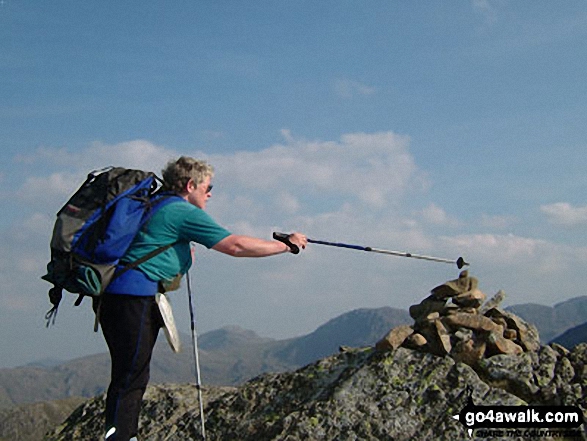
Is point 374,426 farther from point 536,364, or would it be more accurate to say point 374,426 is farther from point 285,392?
point 536,364

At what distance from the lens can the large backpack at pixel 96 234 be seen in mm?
6934

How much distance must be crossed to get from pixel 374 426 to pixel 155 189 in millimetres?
4693

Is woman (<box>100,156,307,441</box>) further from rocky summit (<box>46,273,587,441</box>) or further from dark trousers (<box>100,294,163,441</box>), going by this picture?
rocky summit (<box>46,273,587,441</box>)

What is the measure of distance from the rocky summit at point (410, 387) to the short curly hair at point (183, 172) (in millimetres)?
4151

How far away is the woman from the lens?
7207 mm

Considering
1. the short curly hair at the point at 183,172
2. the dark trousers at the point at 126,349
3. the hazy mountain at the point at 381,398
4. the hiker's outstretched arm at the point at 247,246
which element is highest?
the short curly hair at the point at 183,172

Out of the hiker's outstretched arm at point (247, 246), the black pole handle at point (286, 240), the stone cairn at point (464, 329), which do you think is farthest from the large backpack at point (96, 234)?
the stone cairn at point (464, 329)

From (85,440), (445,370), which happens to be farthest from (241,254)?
(85,440)

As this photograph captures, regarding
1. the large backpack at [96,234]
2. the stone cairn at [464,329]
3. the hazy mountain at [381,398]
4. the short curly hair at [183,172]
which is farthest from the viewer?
the stone cairn at [464,329]

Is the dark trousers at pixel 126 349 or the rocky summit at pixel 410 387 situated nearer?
the dark trousers at pixel 126 349

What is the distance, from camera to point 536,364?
963 centimetres

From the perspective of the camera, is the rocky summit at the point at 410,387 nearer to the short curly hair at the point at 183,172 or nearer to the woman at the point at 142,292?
the woman at the point at 142,292

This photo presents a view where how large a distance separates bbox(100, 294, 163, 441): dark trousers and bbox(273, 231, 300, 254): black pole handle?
74.3 inches

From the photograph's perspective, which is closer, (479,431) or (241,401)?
(479,431)
